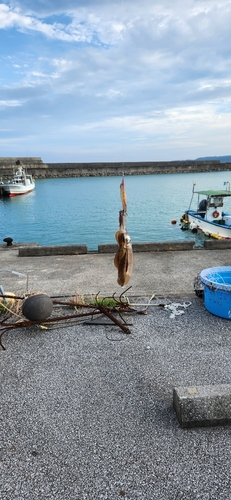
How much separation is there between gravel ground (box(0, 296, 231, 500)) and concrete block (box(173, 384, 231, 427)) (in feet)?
0.29

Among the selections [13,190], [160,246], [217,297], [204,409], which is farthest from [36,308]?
[13,190]

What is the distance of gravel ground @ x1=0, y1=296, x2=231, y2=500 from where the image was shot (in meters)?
2.77

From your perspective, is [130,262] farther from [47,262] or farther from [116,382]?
[47,262]

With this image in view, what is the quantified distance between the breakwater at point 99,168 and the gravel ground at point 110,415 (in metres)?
76.9

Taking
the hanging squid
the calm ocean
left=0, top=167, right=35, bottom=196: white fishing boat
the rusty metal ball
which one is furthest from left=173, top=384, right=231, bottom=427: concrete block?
left=0, top=167, right=35, bottom=196: white fishing boat

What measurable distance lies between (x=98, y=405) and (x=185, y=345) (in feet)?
5.40

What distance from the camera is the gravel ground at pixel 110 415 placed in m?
2.77

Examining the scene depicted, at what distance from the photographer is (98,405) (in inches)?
144

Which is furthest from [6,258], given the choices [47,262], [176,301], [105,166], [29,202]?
[105,166]

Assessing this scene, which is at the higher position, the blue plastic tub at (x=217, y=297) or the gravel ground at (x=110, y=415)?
the blue plastic tub at (x=217, y=297)

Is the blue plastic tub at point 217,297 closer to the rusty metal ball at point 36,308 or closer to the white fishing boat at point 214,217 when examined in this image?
the rusty metal ball at point 36,308

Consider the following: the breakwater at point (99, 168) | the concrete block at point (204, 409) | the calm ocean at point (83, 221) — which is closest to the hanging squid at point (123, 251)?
the concrete block at point (204, 409)

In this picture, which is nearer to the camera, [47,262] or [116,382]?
[116,382]

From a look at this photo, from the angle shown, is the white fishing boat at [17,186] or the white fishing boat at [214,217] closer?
the white fishing boat at [214,217]
